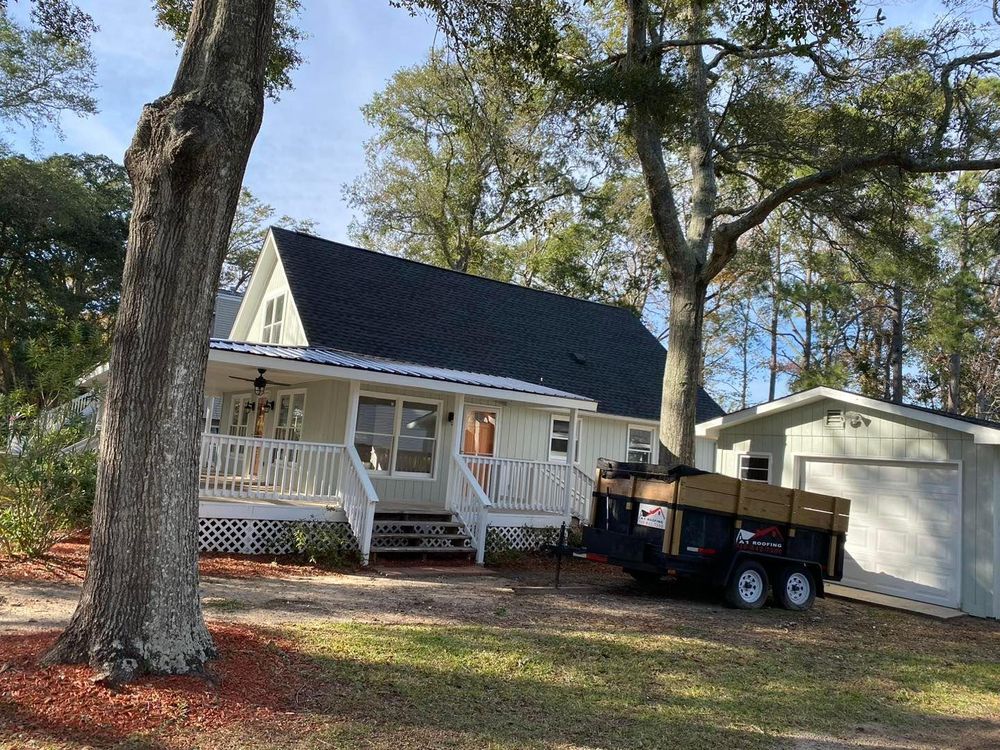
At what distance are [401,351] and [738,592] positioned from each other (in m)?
8.26

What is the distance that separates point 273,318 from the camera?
17.0 m

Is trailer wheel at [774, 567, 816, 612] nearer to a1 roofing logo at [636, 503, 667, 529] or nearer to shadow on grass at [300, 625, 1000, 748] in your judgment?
a1 roofing logo at [636, 503, 667, 529]

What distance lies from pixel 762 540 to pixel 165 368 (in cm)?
787

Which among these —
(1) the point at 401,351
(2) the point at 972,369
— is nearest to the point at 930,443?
(1) the point at 401,351

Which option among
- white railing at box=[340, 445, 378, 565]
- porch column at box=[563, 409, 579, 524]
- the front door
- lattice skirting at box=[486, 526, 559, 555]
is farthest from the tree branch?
white railing at box=[340, 445, 378, 565]

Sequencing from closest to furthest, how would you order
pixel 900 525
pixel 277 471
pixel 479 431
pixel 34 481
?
pixel 34 481 → pixel 277 471 → pixel 900 525 → pixel 479 431

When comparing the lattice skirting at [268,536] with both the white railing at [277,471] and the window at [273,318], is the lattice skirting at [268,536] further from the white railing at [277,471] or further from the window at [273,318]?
the window at [273,318]

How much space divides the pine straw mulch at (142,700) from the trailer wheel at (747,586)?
6.13 m

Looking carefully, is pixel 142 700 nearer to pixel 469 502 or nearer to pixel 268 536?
pixel 268 536

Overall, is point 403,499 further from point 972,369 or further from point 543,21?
point 972,369

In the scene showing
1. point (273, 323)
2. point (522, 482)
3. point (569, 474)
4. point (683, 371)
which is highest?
point (273, 323)

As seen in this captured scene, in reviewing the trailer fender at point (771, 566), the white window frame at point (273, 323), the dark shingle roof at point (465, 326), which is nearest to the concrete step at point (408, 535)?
the dark shingle roof at point (465, 326)

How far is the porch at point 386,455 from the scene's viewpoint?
11.2m

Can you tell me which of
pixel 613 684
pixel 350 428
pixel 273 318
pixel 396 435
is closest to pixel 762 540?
pixel 613 684
